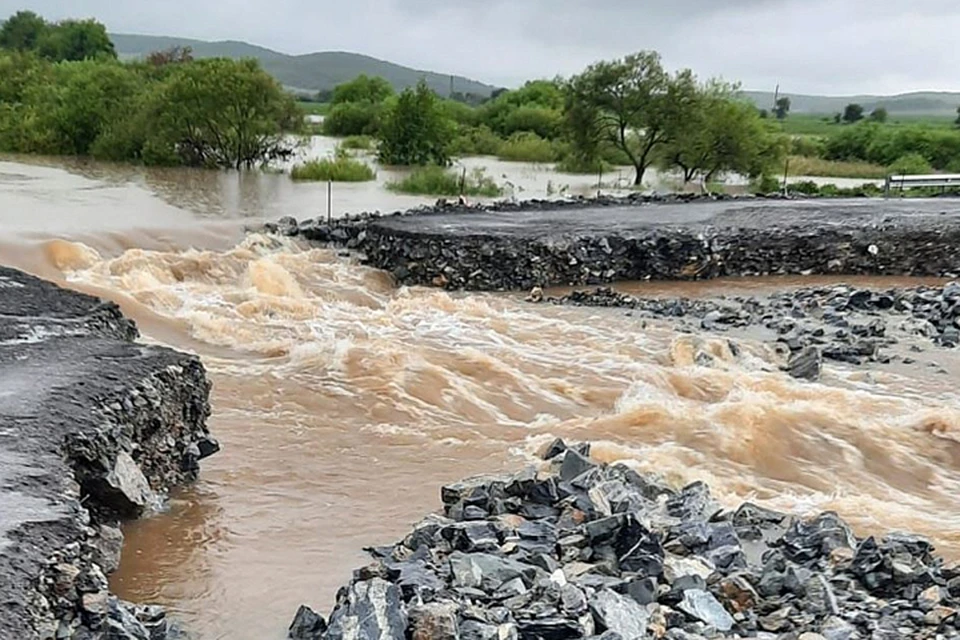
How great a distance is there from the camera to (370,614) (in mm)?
5406

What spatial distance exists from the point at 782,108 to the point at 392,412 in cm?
11601

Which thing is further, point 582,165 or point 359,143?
point 359,143

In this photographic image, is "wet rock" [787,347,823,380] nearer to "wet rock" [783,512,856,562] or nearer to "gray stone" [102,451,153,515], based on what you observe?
"wet rock" [783,512,856,562]

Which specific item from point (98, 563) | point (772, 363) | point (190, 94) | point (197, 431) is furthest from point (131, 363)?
point (190, 94)

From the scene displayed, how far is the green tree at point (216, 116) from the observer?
116 ft

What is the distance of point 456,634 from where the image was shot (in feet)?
17.2

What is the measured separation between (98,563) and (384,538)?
2239 millimetres

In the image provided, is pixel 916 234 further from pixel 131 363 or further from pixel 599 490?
pixel 131 363

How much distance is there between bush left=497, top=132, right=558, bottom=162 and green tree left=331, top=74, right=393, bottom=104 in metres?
20.8

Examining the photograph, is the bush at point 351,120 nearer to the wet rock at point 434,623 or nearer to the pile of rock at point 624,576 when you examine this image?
the pile of rock at point 624,576

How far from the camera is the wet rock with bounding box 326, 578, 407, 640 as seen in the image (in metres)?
5.27

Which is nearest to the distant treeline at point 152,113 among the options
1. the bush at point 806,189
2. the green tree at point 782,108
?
the bush at point 806,189

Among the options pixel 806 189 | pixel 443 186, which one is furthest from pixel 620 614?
pixel 806 189

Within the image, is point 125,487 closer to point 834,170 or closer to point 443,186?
point 443,186
